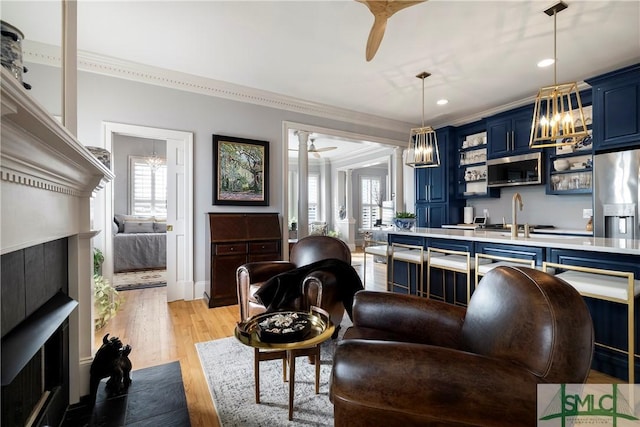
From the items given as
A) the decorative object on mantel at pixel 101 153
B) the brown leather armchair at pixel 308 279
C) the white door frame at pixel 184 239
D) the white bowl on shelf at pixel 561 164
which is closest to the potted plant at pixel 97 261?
the white door frame at pixel 184 239

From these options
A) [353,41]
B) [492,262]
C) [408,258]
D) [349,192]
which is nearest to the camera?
[492,262]

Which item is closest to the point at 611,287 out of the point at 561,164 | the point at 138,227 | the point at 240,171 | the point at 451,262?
the point at 451,262

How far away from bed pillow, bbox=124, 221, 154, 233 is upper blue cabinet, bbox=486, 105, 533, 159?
6.69 metres

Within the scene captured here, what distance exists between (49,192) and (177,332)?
6.61 ft

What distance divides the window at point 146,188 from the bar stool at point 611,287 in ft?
24.2

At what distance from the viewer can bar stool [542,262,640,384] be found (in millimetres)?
1706

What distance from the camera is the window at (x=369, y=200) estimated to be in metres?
9.41

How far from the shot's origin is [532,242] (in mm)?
2268

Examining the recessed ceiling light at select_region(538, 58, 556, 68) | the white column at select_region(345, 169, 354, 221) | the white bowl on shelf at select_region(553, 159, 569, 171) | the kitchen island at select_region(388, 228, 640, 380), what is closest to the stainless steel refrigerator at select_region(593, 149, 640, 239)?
the white bowl on shelf at select_region(553, 159, 569, 171)

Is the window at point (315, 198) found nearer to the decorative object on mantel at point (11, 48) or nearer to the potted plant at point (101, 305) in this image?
the potted plant at point (101, 305)

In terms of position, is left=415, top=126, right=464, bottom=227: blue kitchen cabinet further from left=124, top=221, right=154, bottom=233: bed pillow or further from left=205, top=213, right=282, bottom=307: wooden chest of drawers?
left=124, top=221, right=154, bottom=233: bed pillow

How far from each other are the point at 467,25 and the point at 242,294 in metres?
3.10

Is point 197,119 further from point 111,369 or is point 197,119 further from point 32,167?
point 32,167

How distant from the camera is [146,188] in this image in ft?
23.6
